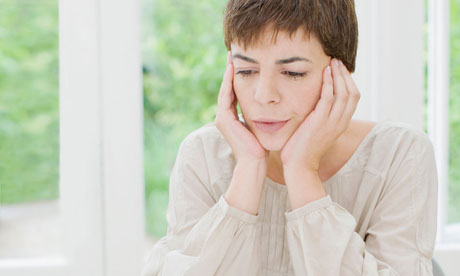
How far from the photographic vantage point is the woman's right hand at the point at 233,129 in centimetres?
130

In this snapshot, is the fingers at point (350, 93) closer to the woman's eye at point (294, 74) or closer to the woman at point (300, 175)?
the woman at point (300, 175)

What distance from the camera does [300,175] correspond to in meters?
1.24

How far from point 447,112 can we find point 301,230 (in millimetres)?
1228

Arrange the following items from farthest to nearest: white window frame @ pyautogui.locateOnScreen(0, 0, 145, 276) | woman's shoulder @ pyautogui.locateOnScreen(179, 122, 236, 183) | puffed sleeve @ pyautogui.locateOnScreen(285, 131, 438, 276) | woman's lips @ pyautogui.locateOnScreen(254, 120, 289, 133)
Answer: white window frame @ pyautogui.locateOnScreen(0, 0, 145, 276)
woman's shoulder @ pyautogui.locateOnScreen(179, 122, 236, 183)
woman's lips @ pyautogui.locateOnScreen(254, 120, 289, 133)
puffed sleeve @ pyautogui.locateOnScreen(285, 131, 438, 276)

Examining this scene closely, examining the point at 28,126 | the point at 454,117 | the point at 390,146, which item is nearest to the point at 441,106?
the point at 454,117

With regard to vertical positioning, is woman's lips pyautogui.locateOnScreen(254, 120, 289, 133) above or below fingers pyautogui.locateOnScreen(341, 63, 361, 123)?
below

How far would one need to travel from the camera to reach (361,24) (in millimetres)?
2020

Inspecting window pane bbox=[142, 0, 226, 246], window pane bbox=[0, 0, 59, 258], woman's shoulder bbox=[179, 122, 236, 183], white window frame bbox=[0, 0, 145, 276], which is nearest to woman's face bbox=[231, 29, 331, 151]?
woman's shoulder bbox=[179, 122, 236, 183]

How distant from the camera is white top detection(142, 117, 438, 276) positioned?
1.19m

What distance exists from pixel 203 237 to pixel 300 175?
0.26 m

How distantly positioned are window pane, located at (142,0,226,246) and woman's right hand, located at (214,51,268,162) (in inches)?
35.2

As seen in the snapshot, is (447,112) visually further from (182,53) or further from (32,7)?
(32,7)

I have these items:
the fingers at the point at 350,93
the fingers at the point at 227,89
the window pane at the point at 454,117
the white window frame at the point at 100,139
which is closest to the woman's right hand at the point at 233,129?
the fingers at the point at 227,89

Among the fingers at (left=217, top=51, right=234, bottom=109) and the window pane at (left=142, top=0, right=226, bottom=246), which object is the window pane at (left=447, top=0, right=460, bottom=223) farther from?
the fingers at (left=217, top=51, right=234, bottom=109)
